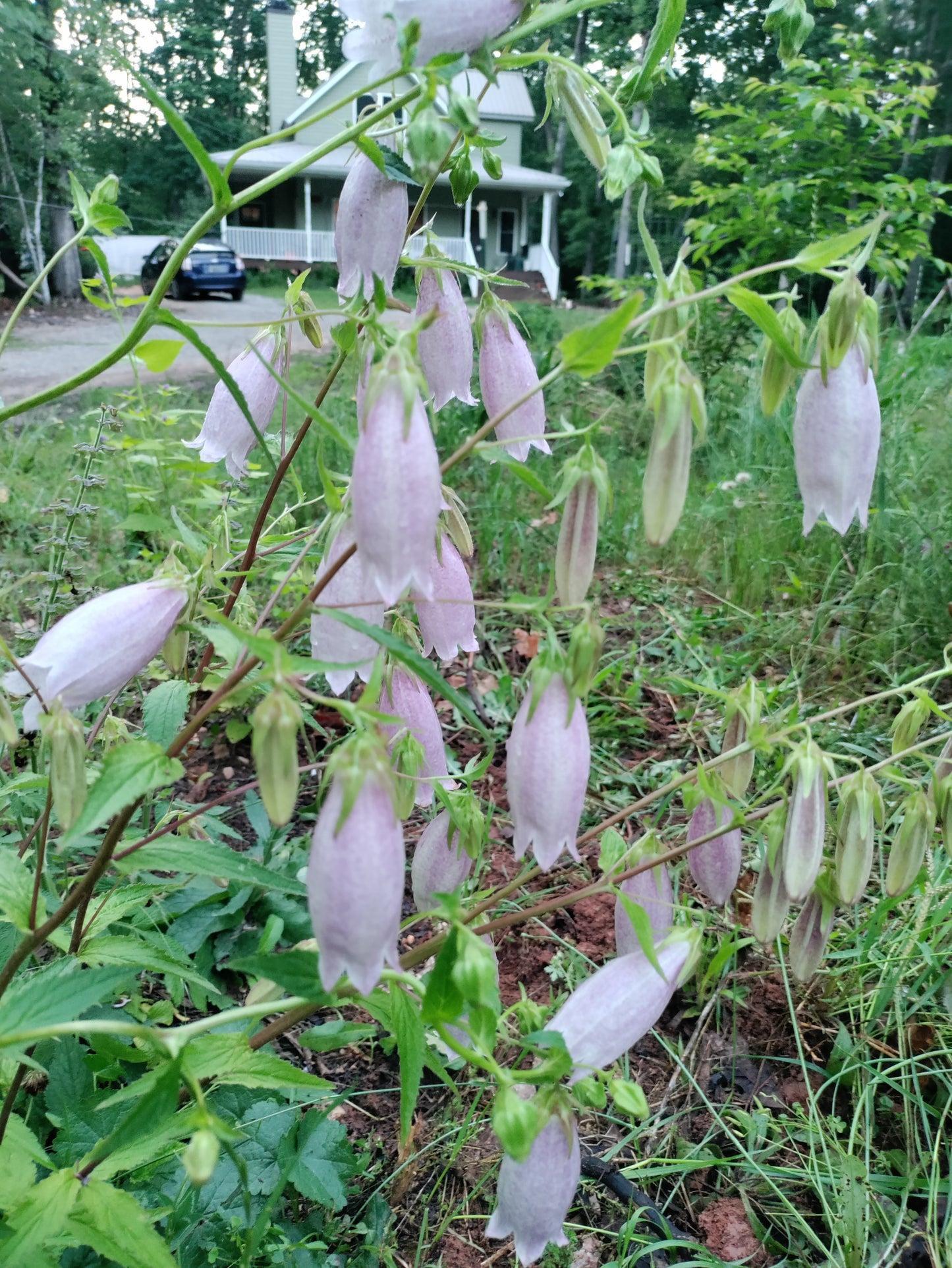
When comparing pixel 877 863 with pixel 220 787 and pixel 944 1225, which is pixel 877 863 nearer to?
pixel 944 1225

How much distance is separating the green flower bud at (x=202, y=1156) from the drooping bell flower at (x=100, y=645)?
1.66 feet

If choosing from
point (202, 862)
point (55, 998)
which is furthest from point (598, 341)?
point (55, 998)

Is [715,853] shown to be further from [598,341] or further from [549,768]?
[598,341]

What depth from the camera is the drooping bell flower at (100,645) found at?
3.67 feet

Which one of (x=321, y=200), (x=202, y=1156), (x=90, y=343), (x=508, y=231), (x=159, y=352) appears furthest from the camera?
(x=508, y=231)

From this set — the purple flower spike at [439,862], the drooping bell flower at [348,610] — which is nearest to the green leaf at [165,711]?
the drooping bell flower at [348,610]

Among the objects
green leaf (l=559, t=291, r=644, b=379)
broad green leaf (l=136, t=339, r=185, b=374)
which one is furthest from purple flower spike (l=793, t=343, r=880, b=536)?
broad green leaf (l=136, t=339, r=185, b=374)

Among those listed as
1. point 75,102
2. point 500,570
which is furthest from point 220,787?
point 75,102

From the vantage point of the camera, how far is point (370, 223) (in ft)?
4.17

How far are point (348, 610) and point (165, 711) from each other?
443 millimetres

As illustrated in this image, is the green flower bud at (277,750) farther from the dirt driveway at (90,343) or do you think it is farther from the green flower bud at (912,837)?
the dirt driveway at (90,343)

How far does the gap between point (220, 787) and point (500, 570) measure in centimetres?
157

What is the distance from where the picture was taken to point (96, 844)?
6.43 feet

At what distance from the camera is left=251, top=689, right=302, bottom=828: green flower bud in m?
0.93
